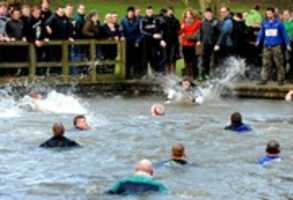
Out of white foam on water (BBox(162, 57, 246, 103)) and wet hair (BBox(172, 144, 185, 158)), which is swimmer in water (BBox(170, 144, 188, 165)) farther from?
white foam on water (BBox(162, 57, 246, 103))

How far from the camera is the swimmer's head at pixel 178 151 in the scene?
1903 cm

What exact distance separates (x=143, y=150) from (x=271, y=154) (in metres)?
3.04

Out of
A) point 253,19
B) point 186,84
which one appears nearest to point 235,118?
point 186,84

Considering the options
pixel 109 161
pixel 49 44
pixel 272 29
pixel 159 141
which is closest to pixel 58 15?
pixel 49 44

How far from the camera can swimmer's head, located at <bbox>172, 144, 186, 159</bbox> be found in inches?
749

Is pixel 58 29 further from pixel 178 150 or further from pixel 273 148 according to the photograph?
pixel 273 148

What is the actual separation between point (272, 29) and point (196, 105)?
9.64 ft

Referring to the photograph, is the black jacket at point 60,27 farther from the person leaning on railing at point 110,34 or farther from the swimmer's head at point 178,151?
the swimmer's head at point 178,151

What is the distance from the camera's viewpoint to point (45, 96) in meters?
29.6

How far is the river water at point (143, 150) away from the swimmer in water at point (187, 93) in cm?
39

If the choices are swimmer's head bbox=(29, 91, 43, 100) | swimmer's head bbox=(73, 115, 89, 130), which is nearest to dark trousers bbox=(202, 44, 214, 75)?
swimmer's head bbox=(29, 91, 43, 100)

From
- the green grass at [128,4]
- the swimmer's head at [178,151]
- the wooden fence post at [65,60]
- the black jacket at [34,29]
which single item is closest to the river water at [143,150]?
the swimmer's head at [178,151]

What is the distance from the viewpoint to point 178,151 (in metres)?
19.1

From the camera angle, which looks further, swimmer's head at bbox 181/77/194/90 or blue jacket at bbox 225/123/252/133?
swimmer's head at bbox 181/77/194/90
